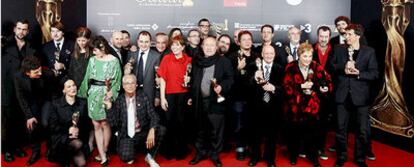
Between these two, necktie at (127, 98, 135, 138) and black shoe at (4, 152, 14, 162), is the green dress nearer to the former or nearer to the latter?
necktie at (127, 98, 135, 138)

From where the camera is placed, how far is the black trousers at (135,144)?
15.6 ft

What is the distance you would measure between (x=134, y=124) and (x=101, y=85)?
539 mm

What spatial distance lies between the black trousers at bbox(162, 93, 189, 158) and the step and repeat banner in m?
1.78

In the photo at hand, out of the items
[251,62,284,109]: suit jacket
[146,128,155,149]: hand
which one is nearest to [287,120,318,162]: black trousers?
[251,62,284,109]: suit jacket

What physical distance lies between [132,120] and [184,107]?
2.04ft

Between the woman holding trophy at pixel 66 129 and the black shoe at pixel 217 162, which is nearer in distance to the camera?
the woman holding trophy at pixel 66 129

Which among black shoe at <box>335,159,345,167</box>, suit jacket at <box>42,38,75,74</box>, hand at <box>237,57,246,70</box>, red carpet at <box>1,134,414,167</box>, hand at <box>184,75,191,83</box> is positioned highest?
suit jacket at <box>42,38,75,74</box>

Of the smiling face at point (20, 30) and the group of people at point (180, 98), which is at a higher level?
the smiling face at point (20, 30)

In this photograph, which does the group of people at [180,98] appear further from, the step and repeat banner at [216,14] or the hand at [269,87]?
the step and repeat banner at [216,14]

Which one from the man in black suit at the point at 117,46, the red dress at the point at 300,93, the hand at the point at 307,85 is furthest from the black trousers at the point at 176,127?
the hand at the point at 307,85

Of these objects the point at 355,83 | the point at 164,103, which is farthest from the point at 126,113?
the point at 355,83

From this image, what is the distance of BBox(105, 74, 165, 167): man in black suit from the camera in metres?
4.74

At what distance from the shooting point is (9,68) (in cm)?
506

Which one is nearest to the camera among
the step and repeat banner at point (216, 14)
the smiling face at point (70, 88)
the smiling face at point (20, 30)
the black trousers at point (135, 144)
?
the smiling face at point (70, 88)
